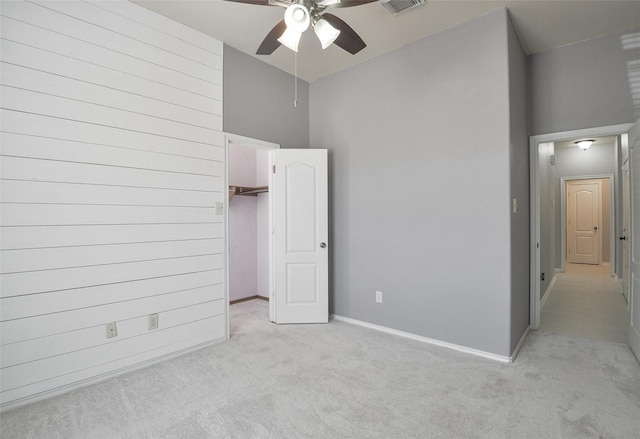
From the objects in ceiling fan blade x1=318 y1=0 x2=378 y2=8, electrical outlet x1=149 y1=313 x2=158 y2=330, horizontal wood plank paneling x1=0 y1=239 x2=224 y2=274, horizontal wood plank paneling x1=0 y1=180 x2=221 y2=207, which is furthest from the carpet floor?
ceiling fan blade x1=318 y1=0 x2=378 y2=8

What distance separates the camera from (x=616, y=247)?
6.21 metres

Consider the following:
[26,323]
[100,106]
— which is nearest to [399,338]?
[26,323]

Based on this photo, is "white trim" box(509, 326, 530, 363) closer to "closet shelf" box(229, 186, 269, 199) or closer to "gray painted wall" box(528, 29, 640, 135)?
"gray painted wall" box(528, 29, 640, 135)

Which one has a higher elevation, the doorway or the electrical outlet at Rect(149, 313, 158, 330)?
the doorway

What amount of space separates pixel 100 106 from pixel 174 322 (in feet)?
6.20

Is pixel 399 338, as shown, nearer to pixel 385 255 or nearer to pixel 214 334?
pixel 385 255

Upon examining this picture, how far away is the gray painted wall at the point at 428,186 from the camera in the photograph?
8.99ft

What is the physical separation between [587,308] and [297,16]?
496cm

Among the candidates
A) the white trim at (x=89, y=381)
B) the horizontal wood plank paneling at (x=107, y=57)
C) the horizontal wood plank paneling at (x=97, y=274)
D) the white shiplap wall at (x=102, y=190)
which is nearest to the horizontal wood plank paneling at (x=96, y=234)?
the white shiplap wall at (x=102, y=190)

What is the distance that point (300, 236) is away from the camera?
12.2 ft

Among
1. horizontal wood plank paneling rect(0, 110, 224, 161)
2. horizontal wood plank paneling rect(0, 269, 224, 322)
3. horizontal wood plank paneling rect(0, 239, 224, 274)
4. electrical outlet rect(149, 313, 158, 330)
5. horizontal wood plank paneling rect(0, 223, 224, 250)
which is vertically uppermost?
horizontal wood plank paneling rect(0, 110, 224, 161)

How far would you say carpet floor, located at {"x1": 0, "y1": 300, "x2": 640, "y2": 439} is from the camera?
6.11 feet

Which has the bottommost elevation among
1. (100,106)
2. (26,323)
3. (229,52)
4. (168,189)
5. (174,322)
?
(174,322)

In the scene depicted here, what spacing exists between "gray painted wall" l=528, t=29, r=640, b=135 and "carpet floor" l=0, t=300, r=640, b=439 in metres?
2.18
